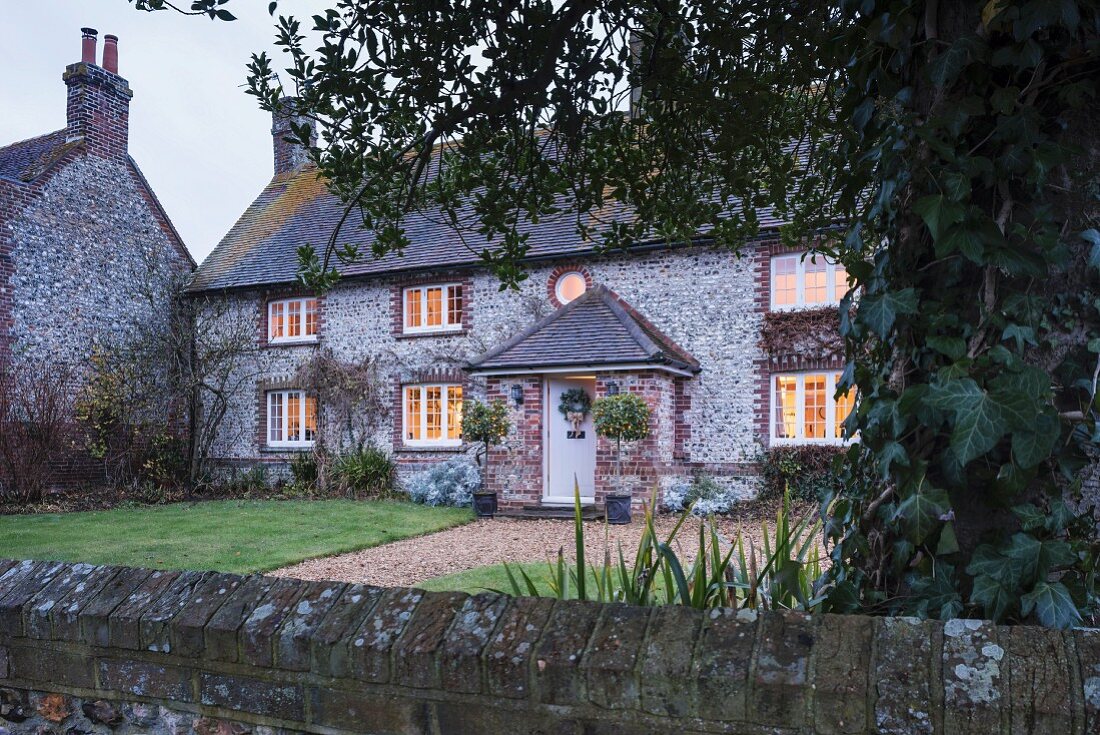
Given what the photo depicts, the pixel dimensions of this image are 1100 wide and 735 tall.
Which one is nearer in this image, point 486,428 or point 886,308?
point 886,308

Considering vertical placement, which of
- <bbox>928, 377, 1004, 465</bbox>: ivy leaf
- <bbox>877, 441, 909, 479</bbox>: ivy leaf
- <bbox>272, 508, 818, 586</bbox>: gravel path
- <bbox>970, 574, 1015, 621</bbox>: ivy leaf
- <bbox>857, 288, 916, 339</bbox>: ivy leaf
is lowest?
<bbox>272, 508, 818, 586</bbox>: gravel path

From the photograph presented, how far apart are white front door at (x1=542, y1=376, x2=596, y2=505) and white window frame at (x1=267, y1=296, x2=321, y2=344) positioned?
22.9 ft

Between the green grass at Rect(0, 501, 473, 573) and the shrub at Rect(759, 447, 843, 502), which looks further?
the shrub at Rect(759, 447, 843, 502)

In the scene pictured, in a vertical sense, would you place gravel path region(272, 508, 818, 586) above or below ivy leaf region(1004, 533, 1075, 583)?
below

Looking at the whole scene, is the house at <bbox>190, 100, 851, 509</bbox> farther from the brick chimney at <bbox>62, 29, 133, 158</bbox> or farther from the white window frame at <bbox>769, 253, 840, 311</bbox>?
the brick chimney at <bbox>62, 29, 133, 158</bbox>

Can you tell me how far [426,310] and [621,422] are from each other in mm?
6690

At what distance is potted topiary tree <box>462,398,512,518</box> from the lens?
16.0 metres

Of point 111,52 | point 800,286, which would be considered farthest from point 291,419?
point 800,286

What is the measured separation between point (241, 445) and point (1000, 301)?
21.1 meters

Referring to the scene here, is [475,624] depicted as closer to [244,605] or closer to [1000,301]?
[244,605]

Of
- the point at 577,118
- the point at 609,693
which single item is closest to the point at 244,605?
the point at 609,693

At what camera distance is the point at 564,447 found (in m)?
17.0

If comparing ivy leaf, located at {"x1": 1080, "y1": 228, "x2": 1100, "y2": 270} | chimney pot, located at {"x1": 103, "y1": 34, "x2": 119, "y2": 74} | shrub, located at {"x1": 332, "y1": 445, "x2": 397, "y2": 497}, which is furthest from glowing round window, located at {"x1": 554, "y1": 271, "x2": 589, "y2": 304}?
ivy leaf, located at {"x1": 1080, "y1": 228, "x2": 1100, "y2": 270}

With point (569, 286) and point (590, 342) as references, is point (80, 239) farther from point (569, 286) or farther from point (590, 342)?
point (590, 342)
